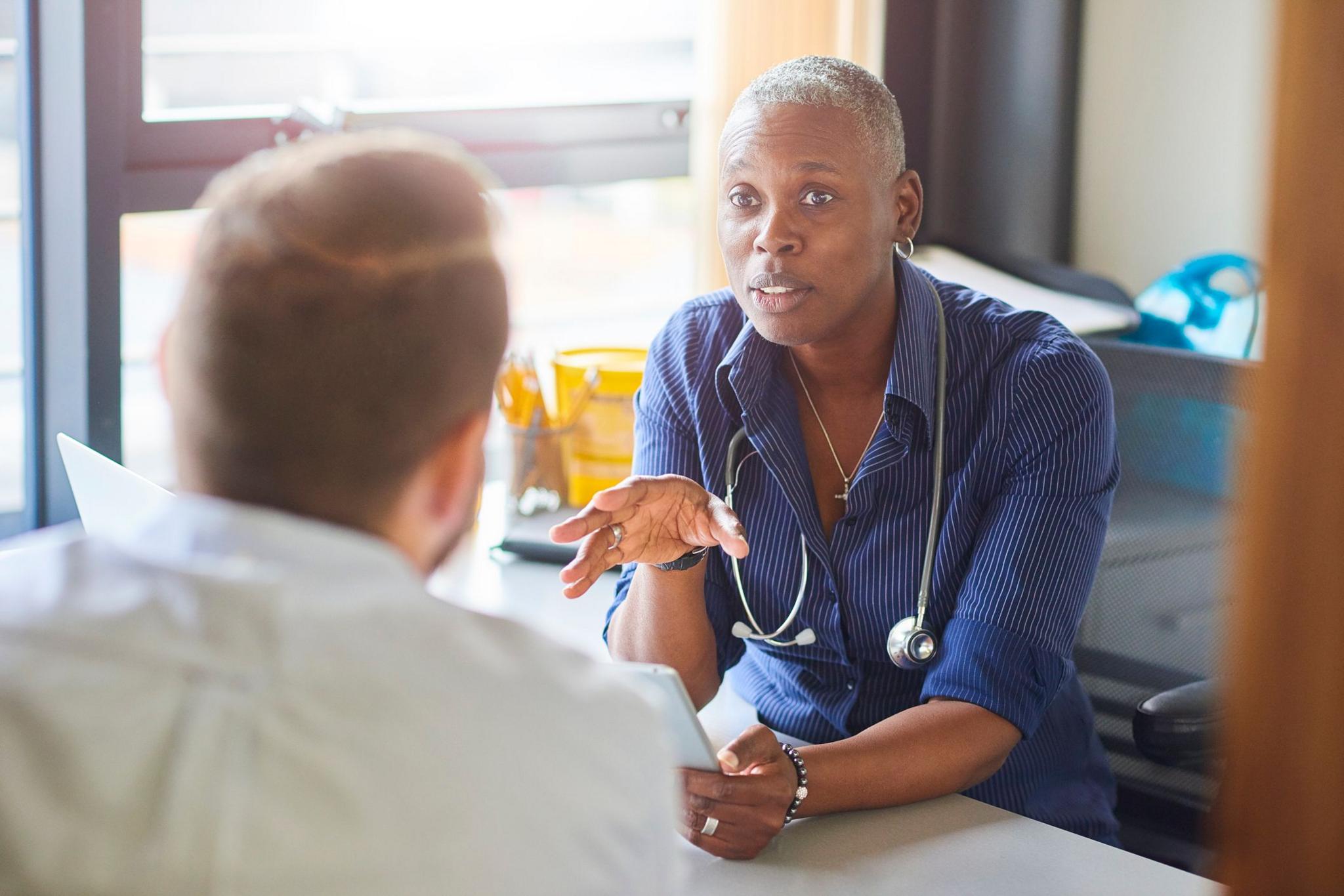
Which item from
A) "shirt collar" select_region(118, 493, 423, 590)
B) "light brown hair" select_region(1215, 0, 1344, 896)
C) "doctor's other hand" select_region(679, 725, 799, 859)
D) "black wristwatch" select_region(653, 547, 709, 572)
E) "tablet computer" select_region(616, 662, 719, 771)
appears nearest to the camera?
"light brown hair" select_region(1215, 0, 1344, 896)

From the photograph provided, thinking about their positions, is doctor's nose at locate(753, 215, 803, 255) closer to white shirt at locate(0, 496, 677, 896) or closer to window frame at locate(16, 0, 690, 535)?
white shirt at locate(0, 496, 677, 896)

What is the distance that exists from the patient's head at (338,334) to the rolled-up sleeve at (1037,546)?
76cm

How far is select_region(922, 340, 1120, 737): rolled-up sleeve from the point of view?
1280mm

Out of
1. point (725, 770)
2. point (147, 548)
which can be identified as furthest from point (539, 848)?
point (725, 770)

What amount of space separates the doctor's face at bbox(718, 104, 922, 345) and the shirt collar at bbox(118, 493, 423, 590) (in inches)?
33.6

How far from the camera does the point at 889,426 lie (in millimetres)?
1403

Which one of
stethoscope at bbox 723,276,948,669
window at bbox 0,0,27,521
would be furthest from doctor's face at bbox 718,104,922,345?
window at bbox 0,0,27,521

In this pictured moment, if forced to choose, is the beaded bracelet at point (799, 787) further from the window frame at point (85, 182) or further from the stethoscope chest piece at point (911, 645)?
the window frame at point (85, 182)

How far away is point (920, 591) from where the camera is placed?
137cm

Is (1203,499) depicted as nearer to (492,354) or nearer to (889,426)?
(889,426)

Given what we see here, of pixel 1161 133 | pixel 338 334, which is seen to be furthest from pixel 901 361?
pixel 1161 133

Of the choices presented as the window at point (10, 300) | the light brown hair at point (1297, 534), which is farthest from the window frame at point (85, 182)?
the light brown hair at point (1297, 534)

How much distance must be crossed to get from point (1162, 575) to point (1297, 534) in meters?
1.17

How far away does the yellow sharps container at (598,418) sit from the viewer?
1.98m
